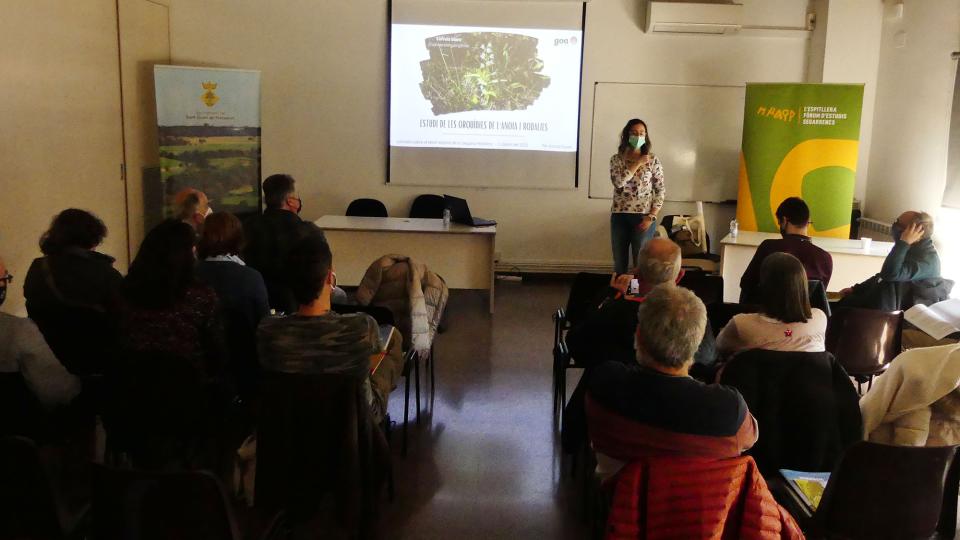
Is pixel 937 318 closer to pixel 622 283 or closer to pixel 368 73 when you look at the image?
pixel 622 283

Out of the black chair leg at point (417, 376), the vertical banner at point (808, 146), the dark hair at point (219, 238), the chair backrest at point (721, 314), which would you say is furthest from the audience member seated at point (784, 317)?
the vertical banner at point (808, 146)

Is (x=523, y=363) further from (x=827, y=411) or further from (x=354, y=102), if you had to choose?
(x=354, y=102)

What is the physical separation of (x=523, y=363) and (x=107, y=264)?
8.84 ft

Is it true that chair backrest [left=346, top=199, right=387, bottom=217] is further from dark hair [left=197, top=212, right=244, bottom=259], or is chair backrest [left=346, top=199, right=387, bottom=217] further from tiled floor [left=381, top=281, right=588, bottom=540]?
dark hair [left=197, top=212, right=244, bottom=259]

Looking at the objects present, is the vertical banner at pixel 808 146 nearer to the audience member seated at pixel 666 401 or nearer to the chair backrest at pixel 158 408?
the audience member seated at pixel 666 401

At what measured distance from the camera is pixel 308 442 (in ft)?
8.34

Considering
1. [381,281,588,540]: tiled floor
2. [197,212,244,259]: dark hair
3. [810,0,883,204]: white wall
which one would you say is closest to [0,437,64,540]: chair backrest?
[381,281,588,540]: tiled floor

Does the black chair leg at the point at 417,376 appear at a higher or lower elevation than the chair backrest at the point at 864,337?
lower

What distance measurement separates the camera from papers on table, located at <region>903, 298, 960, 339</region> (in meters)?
4.10

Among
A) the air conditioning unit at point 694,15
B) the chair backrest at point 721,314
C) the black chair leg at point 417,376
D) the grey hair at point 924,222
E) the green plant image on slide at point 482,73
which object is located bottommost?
the black chair leg at point 417,376

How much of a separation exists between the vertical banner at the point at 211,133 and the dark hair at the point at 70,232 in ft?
13.1

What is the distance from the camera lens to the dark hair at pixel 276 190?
457 cm

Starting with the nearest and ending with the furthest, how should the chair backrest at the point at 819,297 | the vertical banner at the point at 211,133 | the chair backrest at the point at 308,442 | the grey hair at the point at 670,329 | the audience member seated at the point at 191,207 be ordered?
the grey hair at the point at 670,329
the chair backrest at the point at 308,442
the chair backrest at the point at 819,297
the audience member seated at the point at 191,207
the vertical banner at the point at 211,133

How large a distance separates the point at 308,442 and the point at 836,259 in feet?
14.2
